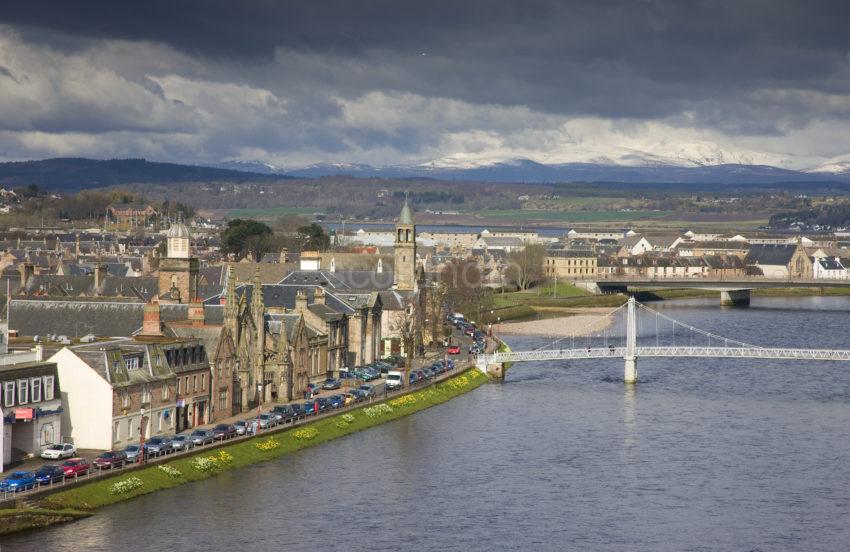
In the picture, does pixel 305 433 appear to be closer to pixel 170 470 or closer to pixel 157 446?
pixel 157 446

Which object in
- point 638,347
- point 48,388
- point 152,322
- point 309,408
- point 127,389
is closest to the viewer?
point 48,388

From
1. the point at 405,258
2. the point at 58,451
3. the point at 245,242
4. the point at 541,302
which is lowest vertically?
the point at 58,451

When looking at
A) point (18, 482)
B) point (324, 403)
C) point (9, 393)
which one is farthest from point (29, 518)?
point (324, 403)

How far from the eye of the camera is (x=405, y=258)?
124 metres

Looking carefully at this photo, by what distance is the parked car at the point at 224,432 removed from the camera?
2598 inches

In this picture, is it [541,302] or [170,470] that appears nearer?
[170,470]

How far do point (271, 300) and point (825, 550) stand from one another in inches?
1951

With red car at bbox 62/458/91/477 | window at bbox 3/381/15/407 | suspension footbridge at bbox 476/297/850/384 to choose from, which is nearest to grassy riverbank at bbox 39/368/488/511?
red car at bbox 62/458/91/477

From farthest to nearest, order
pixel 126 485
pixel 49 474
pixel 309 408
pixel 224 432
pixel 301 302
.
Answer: pixel 301 302 → pixel 309 408 → pixel 224 432 → pixel 126 485 → pixel 49 474

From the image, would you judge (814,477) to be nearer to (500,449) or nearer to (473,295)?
(500,449)

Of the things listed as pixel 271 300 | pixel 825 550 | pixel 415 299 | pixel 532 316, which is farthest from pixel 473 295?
pixel 825 550

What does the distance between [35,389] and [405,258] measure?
2596 inches

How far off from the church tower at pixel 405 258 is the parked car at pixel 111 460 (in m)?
62.8

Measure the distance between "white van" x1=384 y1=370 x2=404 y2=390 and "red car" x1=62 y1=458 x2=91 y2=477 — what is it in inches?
1290
